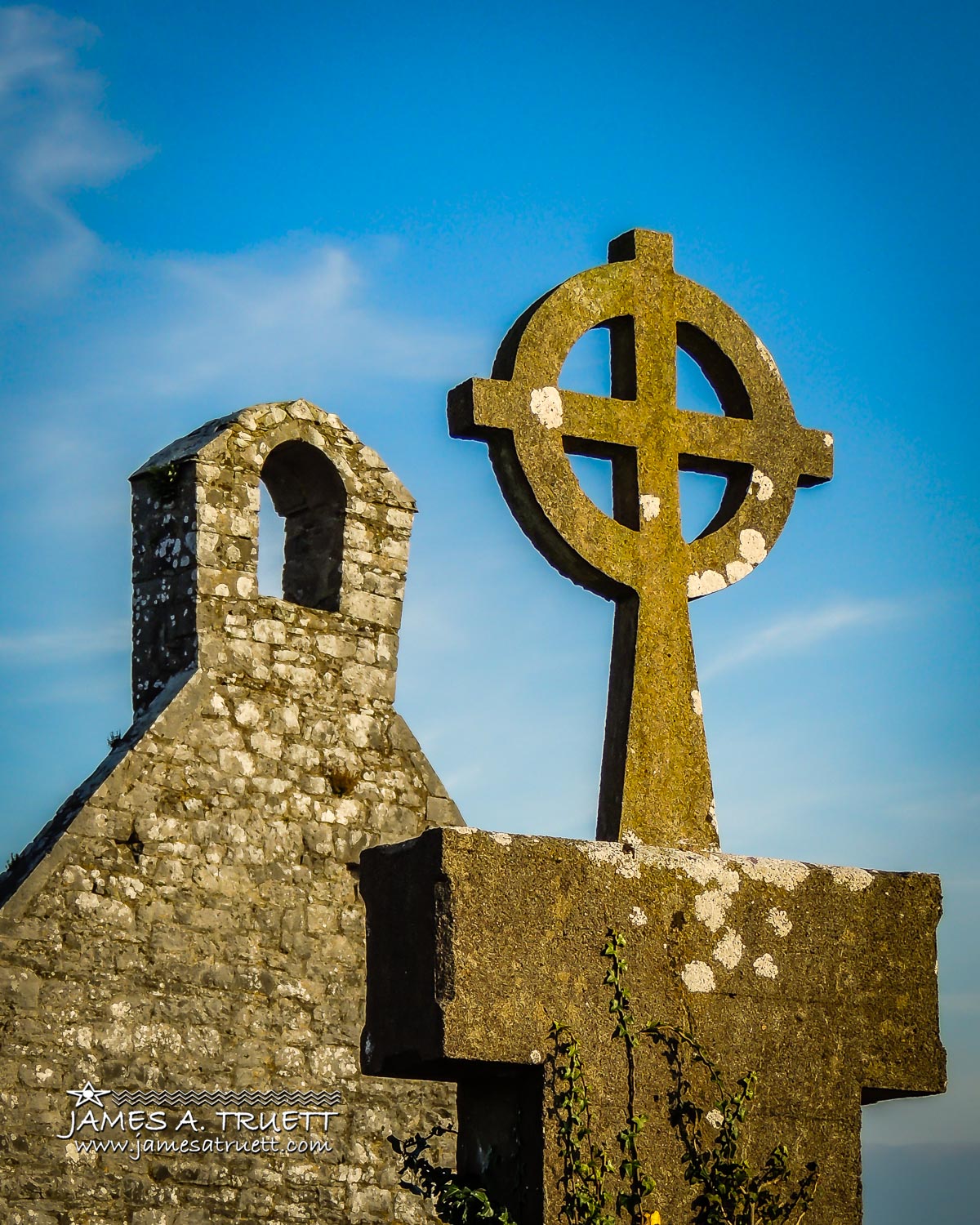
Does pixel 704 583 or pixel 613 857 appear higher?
pixel 704 583

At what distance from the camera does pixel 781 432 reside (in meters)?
4.75

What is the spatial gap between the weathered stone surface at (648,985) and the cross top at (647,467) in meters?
0.25

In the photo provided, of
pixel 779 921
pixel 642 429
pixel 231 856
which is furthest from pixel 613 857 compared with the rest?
pixel 231 856

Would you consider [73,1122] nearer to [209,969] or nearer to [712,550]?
[209,969]

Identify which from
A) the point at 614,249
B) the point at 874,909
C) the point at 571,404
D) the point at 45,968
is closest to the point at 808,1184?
the point at 874,909

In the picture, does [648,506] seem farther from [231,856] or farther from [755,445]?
[231,856]

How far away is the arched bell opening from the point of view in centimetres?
934

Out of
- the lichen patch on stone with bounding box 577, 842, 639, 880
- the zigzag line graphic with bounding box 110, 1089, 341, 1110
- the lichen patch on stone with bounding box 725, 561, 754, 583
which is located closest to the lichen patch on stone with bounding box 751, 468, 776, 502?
the lichen patch on stone with bounding box 725, 561, 754, 583

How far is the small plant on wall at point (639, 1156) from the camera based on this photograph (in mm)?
3641

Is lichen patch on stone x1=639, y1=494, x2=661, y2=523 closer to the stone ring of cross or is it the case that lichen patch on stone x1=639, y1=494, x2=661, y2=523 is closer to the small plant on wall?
the stone ring of cross

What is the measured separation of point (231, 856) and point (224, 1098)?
1140 millimetres

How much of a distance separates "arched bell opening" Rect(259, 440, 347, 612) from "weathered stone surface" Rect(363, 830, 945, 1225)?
5.45 m

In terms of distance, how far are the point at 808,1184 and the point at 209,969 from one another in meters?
4.78

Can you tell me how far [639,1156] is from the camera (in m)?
3.76
